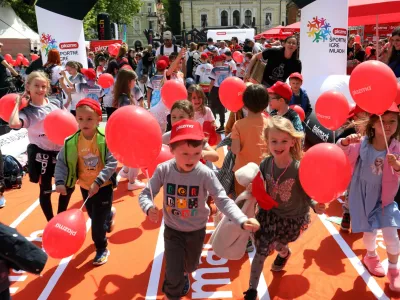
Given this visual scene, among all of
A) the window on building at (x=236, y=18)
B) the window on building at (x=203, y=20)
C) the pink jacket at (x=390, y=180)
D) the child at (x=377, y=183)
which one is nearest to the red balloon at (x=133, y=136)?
the child at (x=377, y=183)

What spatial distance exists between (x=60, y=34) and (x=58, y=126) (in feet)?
18.5

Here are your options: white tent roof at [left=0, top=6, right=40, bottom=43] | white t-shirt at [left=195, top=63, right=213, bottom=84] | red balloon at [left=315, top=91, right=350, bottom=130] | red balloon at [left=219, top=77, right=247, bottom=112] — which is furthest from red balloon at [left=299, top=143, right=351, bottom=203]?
white tent roof at [left=0, top=6, right=40, bottom=43]

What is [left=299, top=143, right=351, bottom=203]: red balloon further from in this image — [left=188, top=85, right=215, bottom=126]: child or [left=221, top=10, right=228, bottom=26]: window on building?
[left=221, top=10, right=228, bottom=26]: window on building

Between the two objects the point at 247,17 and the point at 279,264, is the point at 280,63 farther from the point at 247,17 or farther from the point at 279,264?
the point at 247,17

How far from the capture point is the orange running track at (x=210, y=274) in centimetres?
338

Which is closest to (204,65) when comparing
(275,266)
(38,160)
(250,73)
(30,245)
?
(250,73)

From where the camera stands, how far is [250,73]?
6.89m

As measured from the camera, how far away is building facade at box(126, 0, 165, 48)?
93062 millimetres

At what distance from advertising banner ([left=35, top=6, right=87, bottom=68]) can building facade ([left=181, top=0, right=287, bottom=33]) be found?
9099cm

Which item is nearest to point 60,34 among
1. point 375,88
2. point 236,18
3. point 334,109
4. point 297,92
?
point 297,92

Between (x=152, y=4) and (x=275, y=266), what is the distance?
4120 inches

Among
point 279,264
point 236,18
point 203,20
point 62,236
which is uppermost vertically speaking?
point 236,18

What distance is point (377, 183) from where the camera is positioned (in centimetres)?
324

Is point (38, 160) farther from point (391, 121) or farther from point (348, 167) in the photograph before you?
point (391, 121)
